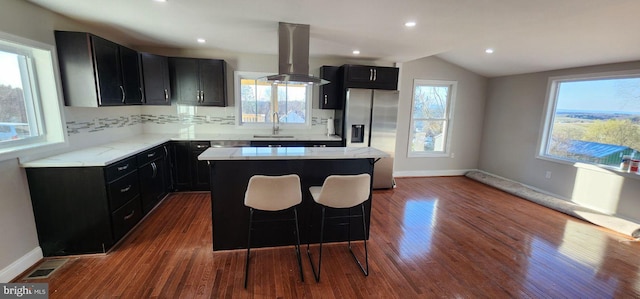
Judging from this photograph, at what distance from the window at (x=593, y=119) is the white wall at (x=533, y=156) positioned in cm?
15

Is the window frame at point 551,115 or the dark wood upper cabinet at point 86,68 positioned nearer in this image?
the dark wood upper cabinet at point 86,68

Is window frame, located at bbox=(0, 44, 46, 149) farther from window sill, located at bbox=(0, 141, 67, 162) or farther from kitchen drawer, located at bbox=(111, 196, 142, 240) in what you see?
kitchen drawer, located at bbox=(111, 196, 142, 240)

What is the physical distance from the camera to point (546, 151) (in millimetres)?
4508

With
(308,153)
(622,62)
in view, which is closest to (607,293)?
(308,153)

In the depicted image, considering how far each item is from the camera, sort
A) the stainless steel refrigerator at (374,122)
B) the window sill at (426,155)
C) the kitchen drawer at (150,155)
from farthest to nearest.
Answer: the window sill at (426,155) → the stainless steel refrigerator at (374,122) → the kitchen drawer at (150,155)

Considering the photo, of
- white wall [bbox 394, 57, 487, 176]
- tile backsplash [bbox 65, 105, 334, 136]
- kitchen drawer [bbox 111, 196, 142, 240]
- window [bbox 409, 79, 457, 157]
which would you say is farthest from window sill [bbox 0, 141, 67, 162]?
window [bbox 409, 79, 457, 157]

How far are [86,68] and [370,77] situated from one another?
3753 millimetres

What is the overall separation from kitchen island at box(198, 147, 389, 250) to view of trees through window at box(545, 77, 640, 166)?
3.76 metres

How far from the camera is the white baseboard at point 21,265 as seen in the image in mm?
1998

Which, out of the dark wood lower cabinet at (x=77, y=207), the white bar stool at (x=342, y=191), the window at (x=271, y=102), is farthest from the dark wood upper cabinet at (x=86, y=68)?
the white bar stool at (x=342, y=191)

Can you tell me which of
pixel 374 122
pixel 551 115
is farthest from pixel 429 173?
pixel 551 115

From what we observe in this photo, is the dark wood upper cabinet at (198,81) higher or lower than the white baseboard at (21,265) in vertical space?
higher

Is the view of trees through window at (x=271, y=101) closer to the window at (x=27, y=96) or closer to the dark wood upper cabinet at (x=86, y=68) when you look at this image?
the dark wood upper cabinet at (x=86, y=68)

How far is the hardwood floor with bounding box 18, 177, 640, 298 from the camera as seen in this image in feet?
6.75
